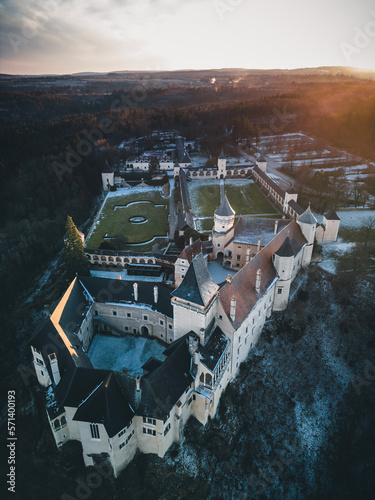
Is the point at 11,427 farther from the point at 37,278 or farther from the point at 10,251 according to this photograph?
the point at 10,251

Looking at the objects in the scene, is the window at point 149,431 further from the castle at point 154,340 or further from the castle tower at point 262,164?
the castle tower at point 262,164

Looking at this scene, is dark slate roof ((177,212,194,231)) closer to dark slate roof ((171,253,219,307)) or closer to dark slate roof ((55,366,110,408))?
dark slate roof ((171,253,219,307))

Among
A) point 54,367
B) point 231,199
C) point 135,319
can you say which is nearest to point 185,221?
point 231,199

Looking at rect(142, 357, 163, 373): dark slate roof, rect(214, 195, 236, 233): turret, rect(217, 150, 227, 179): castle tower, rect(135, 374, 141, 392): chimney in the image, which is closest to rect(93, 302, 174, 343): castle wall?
rect(142, 357, 163, 373): dark slate roof

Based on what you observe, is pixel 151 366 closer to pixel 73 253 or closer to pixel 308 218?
pixel 73 253

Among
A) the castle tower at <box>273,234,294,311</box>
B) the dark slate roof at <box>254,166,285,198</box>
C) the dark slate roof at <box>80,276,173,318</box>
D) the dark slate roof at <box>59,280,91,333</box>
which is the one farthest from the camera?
the dark slate roof at <box>254,166,285,198</box>

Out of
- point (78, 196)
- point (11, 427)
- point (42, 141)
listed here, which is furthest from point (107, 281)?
point (42, 141)

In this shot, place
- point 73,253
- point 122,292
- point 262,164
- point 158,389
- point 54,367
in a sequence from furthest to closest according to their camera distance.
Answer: point 262,164 < point 73,253 < point 122,292 < point 54,367 < point 158,389
